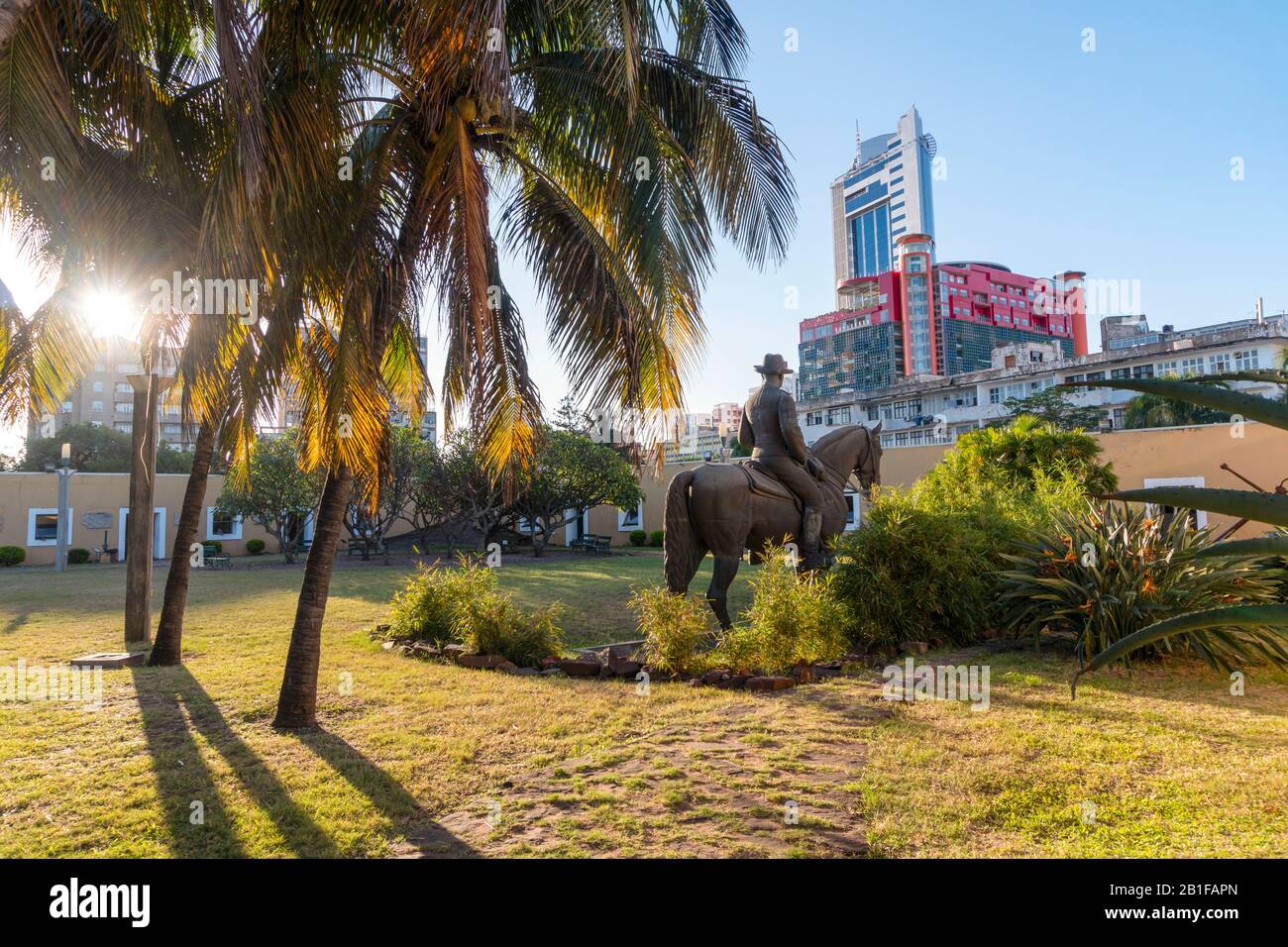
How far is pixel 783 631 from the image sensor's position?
289 inches

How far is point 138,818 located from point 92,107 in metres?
5.28

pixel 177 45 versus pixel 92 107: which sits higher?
pixel 177 45

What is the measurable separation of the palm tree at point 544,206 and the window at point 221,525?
2720cm

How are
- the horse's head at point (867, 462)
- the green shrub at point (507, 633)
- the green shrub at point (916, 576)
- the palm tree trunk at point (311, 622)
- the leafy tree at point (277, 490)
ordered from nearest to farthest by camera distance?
the palm tree trunk at point (311, 622) → the green shrub at point (916, 576) → the green shrub at point (507, 633) → the horse's head at point (867, 462) → the leafy tree at point (277, 490)

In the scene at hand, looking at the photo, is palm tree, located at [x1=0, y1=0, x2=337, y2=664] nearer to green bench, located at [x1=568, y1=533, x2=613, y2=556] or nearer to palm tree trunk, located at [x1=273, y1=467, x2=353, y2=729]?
palm tree trunk, located at [x1=273, y1=467, x2=353, y2=729]

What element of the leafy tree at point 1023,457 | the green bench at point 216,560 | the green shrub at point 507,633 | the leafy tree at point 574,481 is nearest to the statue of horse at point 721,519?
the green shrub at point 507,633

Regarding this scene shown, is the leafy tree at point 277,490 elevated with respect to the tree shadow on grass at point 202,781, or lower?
elevated

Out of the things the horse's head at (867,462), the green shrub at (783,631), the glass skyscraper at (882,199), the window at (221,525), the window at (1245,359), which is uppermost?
the glass skyscraper at (882,199)

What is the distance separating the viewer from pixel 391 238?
20.4 ft

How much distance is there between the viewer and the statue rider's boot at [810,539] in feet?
31.3

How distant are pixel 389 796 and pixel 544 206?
5.13 m

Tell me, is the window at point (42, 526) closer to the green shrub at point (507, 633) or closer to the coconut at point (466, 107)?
the green shrub at point (507, 633)
